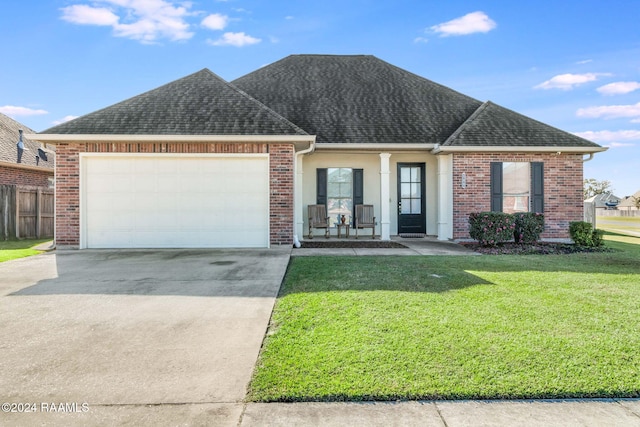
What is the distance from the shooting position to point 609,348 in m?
3.12

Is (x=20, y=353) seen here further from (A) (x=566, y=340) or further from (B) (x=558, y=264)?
(B) (x=558, y=264)

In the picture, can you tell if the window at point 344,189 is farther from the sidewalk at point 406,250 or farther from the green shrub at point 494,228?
the green shrub at point 494,228

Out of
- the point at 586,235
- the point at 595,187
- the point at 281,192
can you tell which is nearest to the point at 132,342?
the point at 281,192

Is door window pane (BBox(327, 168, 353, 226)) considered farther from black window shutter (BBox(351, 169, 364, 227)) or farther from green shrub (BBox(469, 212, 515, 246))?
green shrub (BBox(469, 212, 515, 246))

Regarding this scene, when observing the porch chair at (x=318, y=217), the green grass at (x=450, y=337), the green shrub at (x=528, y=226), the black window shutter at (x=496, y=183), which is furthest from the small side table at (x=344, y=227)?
the green grass at (x=450, y=337)

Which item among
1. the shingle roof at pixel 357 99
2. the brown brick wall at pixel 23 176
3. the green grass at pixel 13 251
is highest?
the shingle roof at pixel 357 99

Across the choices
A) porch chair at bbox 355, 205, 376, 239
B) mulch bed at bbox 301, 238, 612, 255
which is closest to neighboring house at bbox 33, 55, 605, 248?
porch chair at bbox 355, 205, 376, 239

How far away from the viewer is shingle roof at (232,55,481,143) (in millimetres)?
11672

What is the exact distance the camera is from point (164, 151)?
9.46 meters

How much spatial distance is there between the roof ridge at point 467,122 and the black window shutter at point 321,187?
13.0 ft

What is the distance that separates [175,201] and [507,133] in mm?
10145

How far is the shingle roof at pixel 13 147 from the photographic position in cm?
1494

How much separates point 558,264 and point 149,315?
7479mm

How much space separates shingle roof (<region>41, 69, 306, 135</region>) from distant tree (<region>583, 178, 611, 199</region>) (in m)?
90.4
